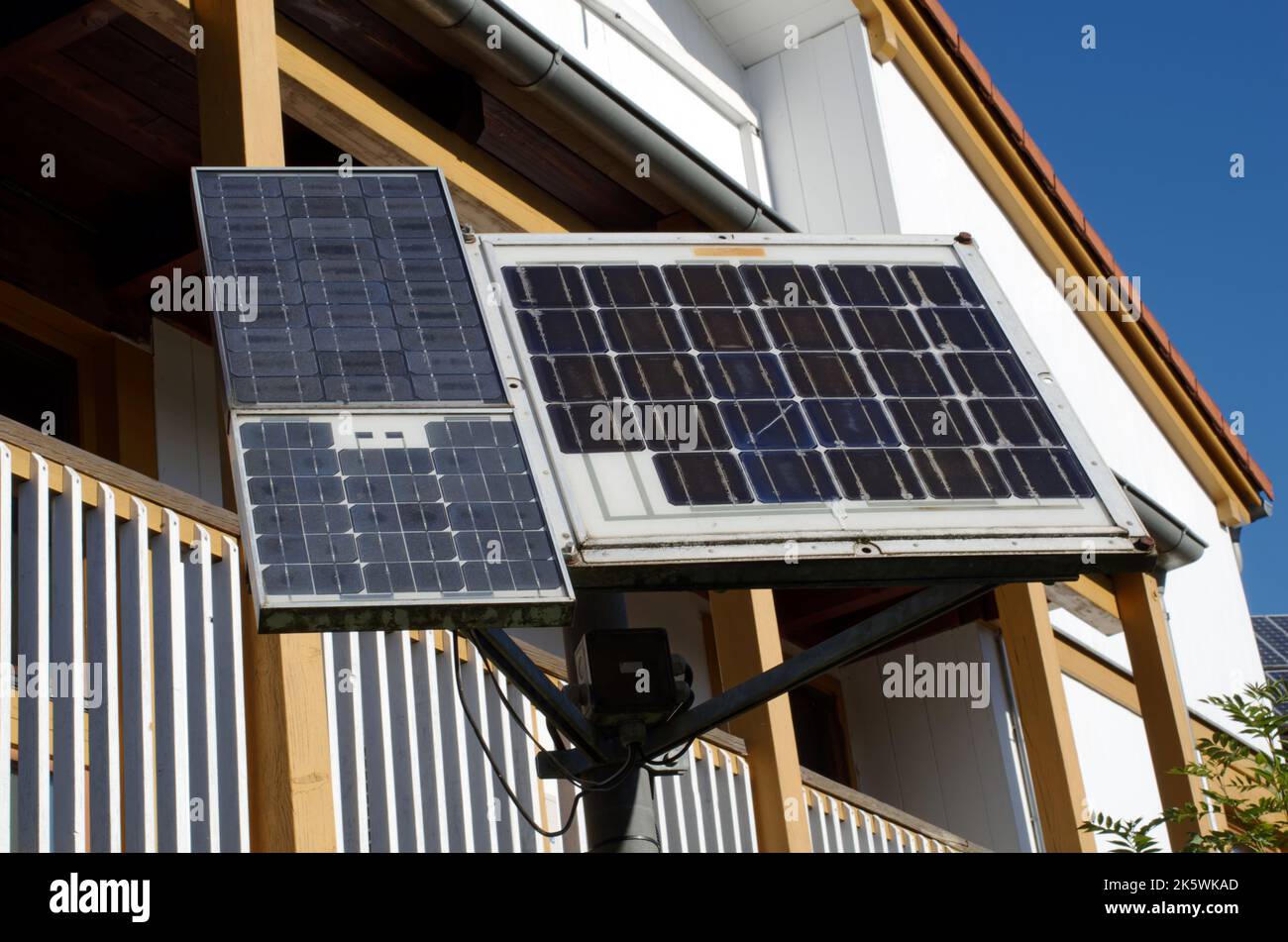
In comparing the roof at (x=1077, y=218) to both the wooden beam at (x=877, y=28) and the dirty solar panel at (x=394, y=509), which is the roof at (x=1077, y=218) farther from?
the dirty solar panel at (x=394, y=509)

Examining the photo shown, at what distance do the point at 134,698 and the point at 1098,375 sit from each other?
10.7 metres

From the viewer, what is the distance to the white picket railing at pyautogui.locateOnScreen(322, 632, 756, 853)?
580 cm

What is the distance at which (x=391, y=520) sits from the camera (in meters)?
3.18

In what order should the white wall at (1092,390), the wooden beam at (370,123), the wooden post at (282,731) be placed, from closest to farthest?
1. the wooden post at (282,731)
2. the wooden beam at (370,123)
3. the white wall at (1092,390)

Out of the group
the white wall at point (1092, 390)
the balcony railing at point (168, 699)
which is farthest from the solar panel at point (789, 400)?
the white wall at point (1092, 390)

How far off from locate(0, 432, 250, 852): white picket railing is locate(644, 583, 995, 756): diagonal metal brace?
6.69 feet

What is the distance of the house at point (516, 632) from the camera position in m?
5.24

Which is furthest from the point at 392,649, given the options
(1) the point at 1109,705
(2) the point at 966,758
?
(1) the point at 1109,705

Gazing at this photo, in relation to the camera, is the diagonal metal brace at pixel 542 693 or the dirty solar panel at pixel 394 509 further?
the diagonal metal brace at pixel 542 693

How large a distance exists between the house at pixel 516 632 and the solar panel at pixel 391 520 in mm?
313

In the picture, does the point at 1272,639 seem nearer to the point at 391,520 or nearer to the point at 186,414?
the point at 186,414

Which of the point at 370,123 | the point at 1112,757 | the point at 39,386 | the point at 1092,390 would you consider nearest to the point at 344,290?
the point at 370,123

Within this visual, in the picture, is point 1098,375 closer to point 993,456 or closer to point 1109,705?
point 1109,705
